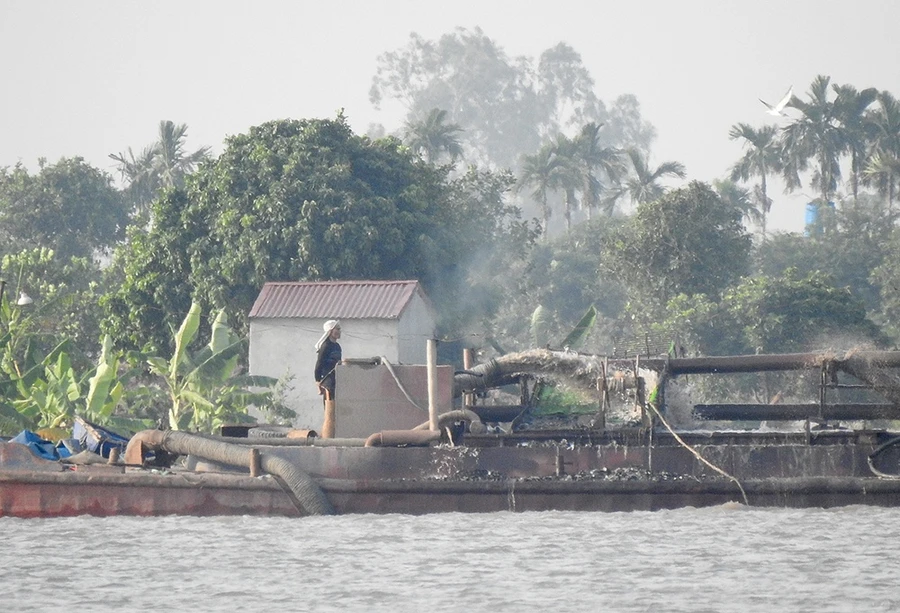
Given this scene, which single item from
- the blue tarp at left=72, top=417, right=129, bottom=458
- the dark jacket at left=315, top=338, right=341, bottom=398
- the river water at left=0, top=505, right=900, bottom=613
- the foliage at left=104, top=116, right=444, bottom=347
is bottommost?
the river water at left=0, top=505, right=900, bottom=613

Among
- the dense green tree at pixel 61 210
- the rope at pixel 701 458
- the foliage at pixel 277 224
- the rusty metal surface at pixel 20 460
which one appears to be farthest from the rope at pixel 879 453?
the dense green tree at pixel 61 210

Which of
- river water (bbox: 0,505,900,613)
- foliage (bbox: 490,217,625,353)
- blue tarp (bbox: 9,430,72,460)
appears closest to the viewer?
river water (bbox: 0,505,900,613)

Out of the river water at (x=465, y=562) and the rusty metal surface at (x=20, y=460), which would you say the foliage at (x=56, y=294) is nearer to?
the rusty metal surface at (x=20, y=460)

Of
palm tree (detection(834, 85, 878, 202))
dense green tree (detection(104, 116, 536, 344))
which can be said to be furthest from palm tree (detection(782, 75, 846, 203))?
dense green tree (detection(104, 116, 536, 344))

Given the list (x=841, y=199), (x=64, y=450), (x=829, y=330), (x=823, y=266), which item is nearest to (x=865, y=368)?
(x=64, y=450)

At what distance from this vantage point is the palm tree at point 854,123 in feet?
159

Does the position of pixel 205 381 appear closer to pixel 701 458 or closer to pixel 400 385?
pixel 400 385

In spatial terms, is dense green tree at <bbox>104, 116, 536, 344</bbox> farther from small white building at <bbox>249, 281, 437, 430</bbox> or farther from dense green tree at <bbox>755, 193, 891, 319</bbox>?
dense green tree at <bbox>755, 193, 891, 319</bbox>

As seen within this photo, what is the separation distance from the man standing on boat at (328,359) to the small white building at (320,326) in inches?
403

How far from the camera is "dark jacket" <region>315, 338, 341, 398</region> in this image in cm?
1767

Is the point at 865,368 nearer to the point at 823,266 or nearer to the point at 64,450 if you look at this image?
the point at 64,450

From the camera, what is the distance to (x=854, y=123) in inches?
1928

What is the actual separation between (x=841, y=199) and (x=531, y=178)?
42.5 feet

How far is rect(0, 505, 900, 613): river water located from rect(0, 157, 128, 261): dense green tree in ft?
109
